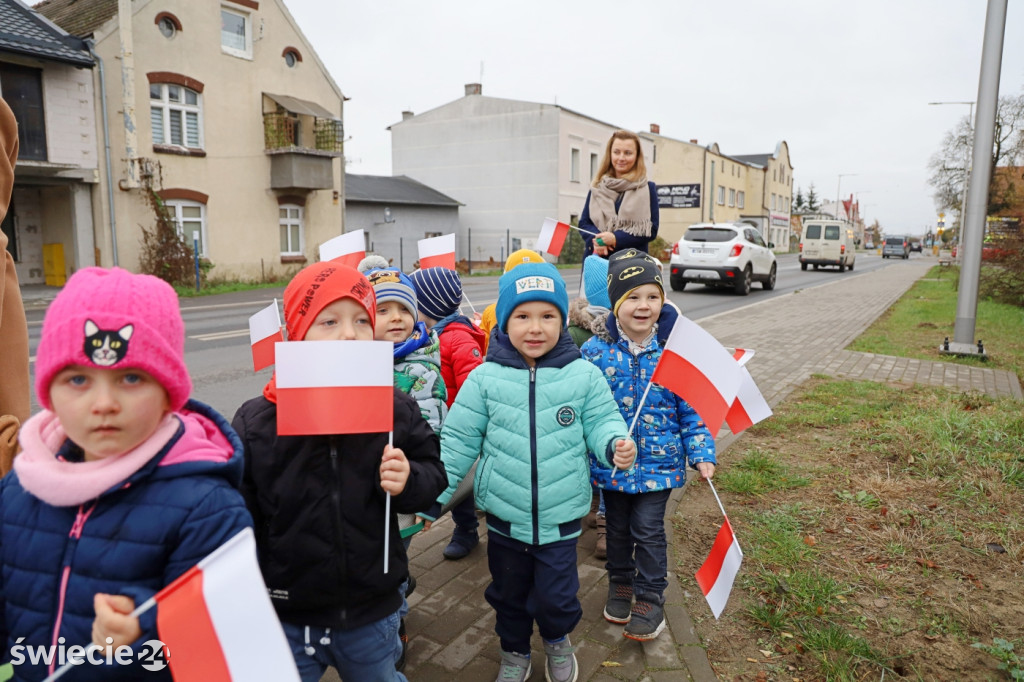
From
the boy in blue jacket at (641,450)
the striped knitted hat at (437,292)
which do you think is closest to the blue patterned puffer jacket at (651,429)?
the boy in blue jacket at (641,450)

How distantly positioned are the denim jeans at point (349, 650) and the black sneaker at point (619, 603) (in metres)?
1.31

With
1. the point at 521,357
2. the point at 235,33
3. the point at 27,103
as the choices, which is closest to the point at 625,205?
the point at 521,357

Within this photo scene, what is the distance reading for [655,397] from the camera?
297cm

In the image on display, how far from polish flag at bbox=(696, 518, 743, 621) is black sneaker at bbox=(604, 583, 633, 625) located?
0.42 meters

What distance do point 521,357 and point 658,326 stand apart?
33.4 inches

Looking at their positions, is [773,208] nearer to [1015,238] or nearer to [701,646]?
[1015,238]

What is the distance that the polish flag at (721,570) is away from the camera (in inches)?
100

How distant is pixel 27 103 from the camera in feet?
54.9

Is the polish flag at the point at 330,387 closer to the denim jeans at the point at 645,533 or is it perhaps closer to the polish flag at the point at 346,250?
the denim jeans at the point at 645,533

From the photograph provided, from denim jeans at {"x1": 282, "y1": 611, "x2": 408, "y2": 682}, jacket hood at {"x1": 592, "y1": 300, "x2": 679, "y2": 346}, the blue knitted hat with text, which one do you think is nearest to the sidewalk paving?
denim jeans at {"x1": 282, "y1": 611, "x2": 408, "y2": 682}

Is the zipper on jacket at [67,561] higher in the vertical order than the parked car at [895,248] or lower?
lower

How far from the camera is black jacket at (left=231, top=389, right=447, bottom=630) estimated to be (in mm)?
1887

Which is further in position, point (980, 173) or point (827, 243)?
point (827, 243)

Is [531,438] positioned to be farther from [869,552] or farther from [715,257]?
[715,257]
